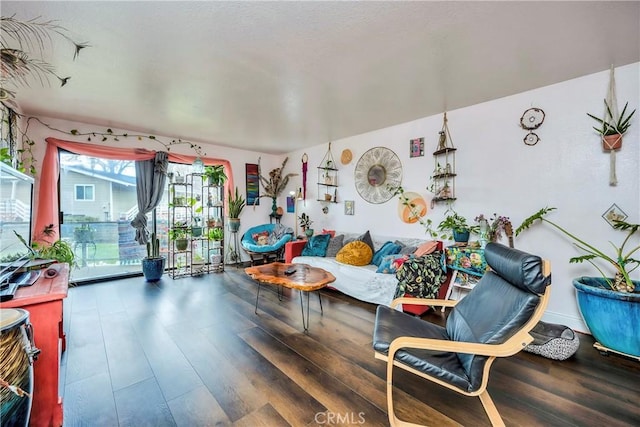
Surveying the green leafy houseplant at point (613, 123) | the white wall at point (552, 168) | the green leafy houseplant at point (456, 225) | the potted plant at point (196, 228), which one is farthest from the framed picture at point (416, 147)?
the potted plant at point (196, 228)

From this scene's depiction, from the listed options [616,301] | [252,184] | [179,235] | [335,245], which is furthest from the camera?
[252,184]

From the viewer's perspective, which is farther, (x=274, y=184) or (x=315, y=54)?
(x=274, y=184)

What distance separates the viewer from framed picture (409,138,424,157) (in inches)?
145

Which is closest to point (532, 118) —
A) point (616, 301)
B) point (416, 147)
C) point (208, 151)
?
point (416, 147)

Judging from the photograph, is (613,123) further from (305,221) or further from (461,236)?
(305,221)

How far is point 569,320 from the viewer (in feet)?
8.61

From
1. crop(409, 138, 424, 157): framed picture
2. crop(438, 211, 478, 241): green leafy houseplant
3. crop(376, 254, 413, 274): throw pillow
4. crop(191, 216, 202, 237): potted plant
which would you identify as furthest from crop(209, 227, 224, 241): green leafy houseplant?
crop(438, 211, 478, 241): green leafy houseplant

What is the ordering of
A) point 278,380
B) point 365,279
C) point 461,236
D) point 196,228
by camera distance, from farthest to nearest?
1. point 196,228
2. point 365,279
3. point 461,236
4. point 278,380

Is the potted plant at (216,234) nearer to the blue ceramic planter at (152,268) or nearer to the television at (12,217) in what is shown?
the blue ceramic planter at (152,268)

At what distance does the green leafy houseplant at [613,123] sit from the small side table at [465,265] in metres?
1.48

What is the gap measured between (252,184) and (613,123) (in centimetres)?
534

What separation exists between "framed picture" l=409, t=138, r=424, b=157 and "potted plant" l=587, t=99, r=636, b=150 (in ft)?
5.58

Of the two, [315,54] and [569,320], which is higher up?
[315,54]

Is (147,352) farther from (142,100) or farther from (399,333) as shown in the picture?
(142,100)
